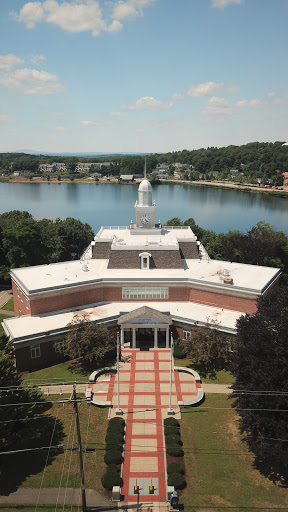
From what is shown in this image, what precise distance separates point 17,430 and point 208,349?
16.6 m

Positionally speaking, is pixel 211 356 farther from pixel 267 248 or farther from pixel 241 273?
pixel 267 248

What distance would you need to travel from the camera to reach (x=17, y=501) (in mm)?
Answer: 19078

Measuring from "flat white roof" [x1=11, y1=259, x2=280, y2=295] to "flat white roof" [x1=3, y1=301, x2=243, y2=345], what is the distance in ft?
8.22

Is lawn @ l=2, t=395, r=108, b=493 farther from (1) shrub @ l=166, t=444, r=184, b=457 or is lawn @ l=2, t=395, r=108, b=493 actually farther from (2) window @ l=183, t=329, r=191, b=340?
(2) window @ l=183, t=329, r=191, b=340

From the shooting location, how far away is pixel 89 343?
100 ft

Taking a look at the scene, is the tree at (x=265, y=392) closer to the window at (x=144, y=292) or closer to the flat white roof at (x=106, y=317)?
the flat white roof at (x=106, y=317)

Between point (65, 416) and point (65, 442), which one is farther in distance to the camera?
point (65, 416)

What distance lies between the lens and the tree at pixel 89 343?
100 ft

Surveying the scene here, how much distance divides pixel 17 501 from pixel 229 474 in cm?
1202

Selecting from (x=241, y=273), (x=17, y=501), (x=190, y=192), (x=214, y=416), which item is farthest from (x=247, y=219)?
(x=17, y=501)

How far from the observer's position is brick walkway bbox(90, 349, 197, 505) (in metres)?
20.6

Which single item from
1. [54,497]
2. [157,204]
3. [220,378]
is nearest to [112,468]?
[54,497]

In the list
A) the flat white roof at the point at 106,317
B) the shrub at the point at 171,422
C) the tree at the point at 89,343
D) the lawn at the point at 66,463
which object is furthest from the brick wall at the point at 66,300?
the shrub at the point at 171,422

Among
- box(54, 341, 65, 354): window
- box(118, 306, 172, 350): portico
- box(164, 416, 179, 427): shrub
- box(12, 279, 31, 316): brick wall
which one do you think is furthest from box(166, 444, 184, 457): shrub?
box(12, 279, 31, 316): brick wall
